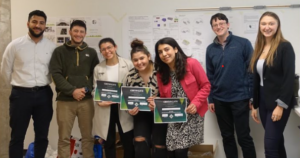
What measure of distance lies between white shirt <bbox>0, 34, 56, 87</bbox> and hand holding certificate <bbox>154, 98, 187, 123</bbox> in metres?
1.29

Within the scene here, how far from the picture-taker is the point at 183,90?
7.88ft

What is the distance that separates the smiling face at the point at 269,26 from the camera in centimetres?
223

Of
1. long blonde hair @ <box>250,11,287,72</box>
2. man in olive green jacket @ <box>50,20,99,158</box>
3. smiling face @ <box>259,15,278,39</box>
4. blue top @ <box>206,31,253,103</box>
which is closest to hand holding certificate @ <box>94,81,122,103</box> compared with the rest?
man in olive green jacket @ <box>50,20,99,158</box>

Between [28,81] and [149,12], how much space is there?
1.64 metres

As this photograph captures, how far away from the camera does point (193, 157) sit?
310 cm

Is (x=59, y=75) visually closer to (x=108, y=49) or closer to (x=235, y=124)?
(x=108, y=49)

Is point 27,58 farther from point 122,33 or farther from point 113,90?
point 122,33

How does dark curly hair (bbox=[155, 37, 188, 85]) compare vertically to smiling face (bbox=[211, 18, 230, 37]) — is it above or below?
below

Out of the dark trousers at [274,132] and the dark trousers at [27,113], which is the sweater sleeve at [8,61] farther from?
the dark trousers at [274,132]

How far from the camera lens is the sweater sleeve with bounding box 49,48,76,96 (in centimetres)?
273

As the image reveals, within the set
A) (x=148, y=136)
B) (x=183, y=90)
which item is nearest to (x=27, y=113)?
(x=148, y=136)

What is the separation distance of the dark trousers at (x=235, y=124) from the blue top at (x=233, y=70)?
8 cm

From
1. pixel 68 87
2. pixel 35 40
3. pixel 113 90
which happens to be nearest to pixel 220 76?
pixel 113 90

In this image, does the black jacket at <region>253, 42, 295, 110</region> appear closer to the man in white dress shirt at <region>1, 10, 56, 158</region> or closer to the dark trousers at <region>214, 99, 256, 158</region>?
the dark trousers at <region>214, 99, 256, 158</region>
